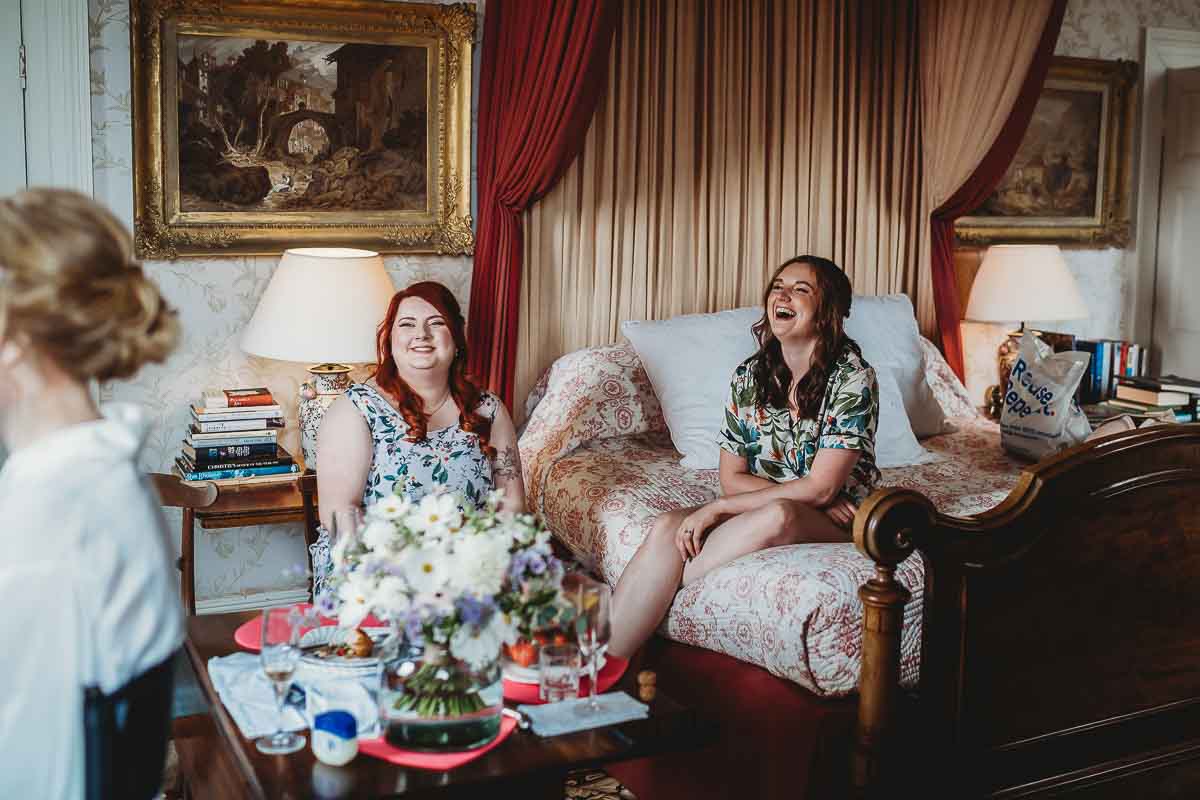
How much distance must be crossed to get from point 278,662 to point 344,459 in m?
1.10

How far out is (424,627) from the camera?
1.85 m

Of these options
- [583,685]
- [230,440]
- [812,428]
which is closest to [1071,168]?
[812,428]

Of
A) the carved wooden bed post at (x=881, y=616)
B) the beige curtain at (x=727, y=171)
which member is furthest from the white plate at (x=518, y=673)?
the beige curtain at (x=727, y=171)

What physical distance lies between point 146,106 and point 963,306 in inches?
124

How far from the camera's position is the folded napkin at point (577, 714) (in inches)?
79.1

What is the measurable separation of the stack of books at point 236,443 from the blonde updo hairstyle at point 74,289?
2.34 metres

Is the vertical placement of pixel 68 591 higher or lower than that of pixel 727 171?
lower

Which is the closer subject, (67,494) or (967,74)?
(67,494)

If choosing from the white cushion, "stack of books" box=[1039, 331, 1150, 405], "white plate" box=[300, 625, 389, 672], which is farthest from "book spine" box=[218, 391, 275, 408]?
"stack of books" box=[1039, 331, 1150, 405]

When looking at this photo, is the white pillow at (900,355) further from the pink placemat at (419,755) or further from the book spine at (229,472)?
the pink placemat at (419,755)

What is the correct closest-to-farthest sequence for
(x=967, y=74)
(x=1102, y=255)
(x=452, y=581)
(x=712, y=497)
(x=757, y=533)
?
(x=452, y=581), (x=757, y=533), (x=712, y=497), (x=967, y=74), (x=1102, y=255)

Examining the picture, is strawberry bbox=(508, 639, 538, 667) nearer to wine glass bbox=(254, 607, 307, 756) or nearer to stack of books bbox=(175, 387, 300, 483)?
wine glass bbox=(254, 607, 307, 756)

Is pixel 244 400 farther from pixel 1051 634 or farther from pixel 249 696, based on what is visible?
pixel 1051 634

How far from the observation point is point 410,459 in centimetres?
303
